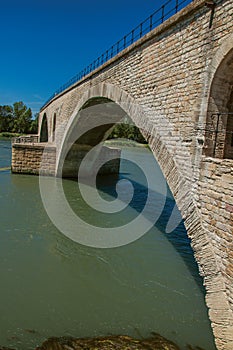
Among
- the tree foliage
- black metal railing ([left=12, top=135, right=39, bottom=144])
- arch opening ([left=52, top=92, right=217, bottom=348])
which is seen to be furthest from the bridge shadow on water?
the tree foliage

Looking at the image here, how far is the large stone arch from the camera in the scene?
5422mm

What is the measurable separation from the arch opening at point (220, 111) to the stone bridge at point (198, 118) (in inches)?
0.8

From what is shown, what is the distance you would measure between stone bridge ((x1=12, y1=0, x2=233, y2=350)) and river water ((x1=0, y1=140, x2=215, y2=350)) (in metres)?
1.23

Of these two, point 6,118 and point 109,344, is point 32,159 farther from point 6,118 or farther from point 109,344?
point 6,118

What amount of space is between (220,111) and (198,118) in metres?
0.48

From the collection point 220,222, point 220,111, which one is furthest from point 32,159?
point 220,222

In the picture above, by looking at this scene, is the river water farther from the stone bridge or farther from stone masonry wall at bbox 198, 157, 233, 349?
the stone bridge

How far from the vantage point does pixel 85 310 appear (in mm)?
6051

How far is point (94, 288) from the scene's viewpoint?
6.96 metres

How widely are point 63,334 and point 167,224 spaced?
7.69 meters

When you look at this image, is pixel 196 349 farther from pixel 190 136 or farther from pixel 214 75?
pixel 214 75

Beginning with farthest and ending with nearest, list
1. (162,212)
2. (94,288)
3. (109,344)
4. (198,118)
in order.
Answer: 1. (162,212)
2. (94,288)
3. (198,118)
4. (109,344)

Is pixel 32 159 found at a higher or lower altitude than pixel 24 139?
→ lower

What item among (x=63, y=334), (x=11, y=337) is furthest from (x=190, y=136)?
(x=11, y=337)
